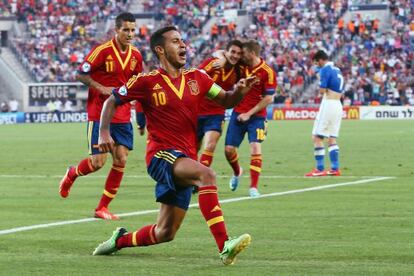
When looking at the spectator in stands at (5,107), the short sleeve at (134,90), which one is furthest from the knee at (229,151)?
the spectator in stands at (5,107)

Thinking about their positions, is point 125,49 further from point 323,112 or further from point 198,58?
point 198,58

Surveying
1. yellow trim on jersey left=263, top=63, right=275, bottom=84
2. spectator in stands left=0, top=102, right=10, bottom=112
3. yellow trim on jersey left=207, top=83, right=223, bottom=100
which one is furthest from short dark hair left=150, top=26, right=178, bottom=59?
spectator in stands left=0, top=102, right=10, bottom=112

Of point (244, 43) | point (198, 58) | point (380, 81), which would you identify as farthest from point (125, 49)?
point (198, 58)

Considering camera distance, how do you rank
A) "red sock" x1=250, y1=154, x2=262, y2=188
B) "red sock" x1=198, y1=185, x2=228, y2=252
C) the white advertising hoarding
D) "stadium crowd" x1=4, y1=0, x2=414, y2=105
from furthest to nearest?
1. "stadium crowd" x1=4, y1=0, x2=414, y2=105
2. the white advertising hoarding
3. "red sock" x1=250, y1=154, x2=262, y2=188
4. "red sock" x1=198, y1=185, x2=228, y2=252

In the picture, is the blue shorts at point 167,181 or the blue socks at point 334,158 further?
the blue socks at point 334,158

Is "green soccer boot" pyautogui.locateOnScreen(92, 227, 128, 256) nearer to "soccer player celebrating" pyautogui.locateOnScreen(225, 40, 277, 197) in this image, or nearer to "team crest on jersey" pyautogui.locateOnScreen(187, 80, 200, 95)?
"team crest on jersey" pyautogui.locateOnScreen(187, 80, 200, 95)

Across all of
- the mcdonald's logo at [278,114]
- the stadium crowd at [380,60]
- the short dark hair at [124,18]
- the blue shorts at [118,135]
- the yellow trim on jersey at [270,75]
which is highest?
the short dark hair at [124,18]

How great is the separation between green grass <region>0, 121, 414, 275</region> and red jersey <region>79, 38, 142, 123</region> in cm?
136

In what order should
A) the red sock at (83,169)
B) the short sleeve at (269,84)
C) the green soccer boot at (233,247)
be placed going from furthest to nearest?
the short sleeve at (269,84) → the red sock at (83,169) → the green soccer boot at (233,247)

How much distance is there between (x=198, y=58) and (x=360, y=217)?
50727mm

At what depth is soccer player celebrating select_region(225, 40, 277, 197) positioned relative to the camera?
17453 millimetres

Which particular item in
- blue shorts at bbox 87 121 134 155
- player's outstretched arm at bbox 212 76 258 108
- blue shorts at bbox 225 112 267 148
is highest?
player's outstretched arm at bbox 212 76 258 108

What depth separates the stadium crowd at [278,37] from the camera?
5962 centimetres

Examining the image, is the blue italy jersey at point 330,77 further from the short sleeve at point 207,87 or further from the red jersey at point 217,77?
the short sleeve at point 207,87
